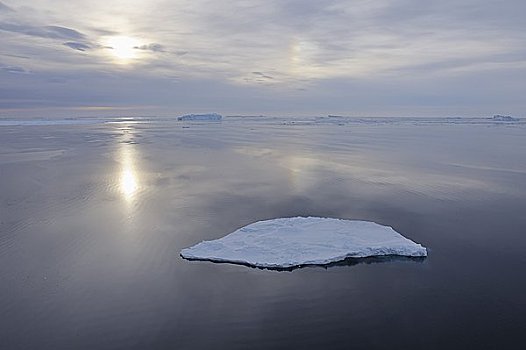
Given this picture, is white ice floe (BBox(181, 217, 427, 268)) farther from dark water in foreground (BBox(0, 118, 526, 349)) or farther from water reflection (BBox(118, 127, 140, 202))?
water reflection (BBox(118, 127, 140, 202))

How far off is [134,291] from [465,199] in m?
11.1

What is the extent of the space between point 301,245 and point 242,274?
1711mm

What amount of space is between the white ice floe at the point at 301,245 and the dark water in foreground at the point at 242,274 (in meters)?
0.29

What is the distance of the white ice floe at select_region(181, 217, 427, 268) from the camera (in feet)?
28.3

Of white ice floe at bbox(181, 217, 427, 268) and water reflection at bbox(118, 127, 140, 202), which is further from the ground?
white ice floe at bbox(181, 217, 427, 268)

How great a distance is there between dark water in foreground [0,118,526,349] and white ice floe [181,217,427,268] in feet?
0.94

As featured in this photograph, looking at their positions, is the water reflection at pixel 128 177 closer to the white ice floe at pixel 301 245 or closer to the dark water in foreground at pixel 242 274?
the dark water in foreground at pixel 242 274

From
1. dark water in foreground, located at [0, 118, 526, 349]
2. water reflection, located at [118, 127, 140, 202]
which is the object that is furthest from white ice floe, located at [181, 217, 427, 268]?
water reflection, located at [118, 127, 140, 202]

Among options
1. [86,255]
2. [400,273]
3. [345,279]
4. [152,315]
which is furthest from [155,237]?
[400,273]

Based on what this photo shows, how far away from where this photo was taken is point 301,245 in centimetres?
919

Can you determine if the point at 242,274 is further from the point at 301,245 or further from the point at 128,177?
the point at 128,177

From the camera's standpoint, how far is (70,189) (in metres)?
15.3

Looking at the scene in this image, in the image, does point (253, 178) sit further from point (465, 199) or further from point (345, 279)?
point (345, 279)

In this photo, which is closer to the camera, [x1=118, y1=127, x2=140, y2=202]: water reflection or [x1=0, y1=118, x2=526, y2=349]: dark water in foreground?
[x1=0, y1=118, x2=526, y2=349]: dark water in foreground
